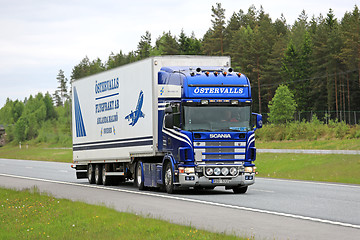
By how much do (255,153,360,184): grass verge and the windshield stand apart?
954 centimetres

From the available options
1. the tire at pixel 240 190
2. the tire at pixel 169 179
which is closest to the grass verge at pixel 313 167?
the tire at pixel 240 190

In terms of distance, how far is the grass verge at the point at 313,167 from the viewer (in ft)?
107

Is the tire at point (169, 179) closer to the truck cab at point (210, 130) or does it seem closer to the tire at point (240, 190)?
the truck cab at point (210, 130)

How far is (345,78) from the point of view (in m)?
98.9

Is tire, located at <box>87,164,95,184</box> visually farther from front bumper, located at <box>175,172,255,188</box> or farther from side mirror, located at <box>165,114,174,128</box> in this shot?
side mirror, located at <box>165,114,174,128</box>

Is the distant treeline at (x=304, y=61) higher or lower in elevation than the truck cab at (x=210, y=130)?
higher

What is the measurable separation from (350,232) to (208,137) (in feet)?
30.1

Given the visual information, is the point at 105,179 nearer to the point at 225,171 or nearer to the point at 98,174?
the point at 98,174

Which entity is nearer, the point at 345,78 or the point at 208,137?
the point at 208,137

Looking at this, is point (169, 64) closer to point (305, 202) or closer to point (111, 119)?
point (111, 119)

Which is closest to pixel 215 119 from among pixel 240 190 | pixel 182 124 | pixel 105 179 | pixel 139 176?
pixel 182 124

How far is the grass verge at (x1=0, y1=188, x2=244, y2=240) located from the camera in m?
11.5

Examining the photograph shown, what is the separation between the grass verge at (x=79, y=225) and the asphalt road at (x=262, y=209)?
0.76 m

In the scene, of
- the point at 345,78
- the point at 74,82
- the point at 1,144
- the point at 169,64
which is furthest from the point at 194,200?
the point at 1,144
